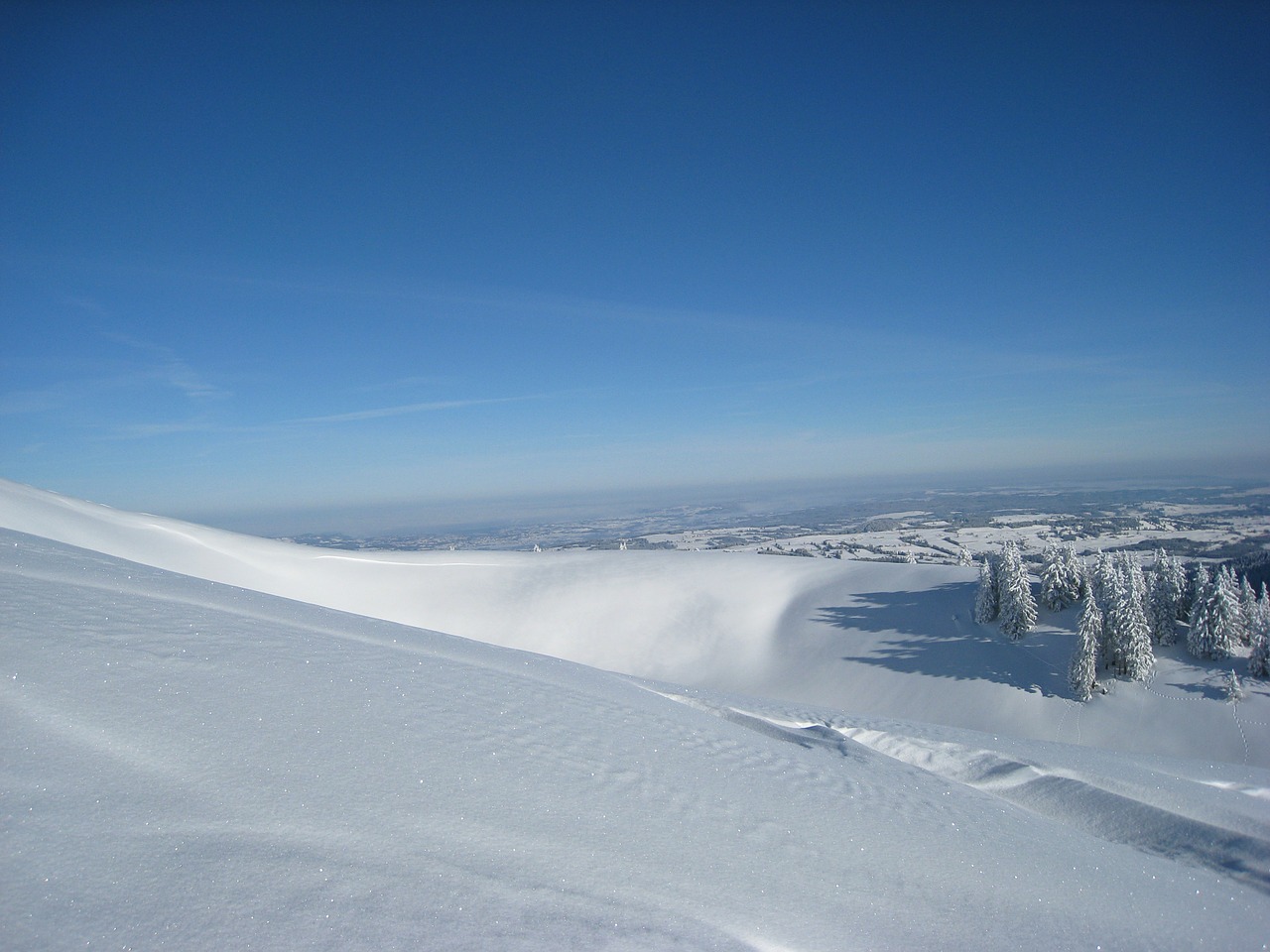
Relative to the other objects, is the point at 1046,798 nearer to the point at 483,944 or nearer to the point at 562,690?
the point at 562,690

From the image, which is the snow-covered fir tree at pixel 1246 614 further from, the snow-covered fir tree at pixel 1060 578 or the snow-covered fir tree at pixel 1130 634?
the snow-covered fir tree at pixel 1060 578

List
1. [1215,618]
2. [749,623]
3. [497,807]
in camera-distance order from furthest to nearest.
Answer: [749,623] < [1215,618] < [497,807]

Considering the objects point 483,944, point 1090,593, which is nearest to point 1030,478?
point 1090,593

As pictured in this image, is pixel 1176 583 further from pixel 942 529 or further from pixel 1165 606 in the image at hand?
pixel 942 529

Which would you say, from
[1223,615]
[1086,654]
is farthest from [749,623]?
[1223,615]

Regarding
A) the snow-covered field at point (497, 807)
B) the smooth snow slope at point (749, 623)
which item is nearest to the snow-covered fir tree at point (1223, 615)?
the smooth snow slope at point (749, 623)

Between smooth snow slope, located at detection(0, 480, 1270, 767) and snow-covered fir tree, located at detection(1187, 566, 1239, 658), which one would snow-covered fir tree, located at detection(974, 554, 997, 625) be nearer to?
smooth snow slope, located at detection(0, 480, 1270, 767)
